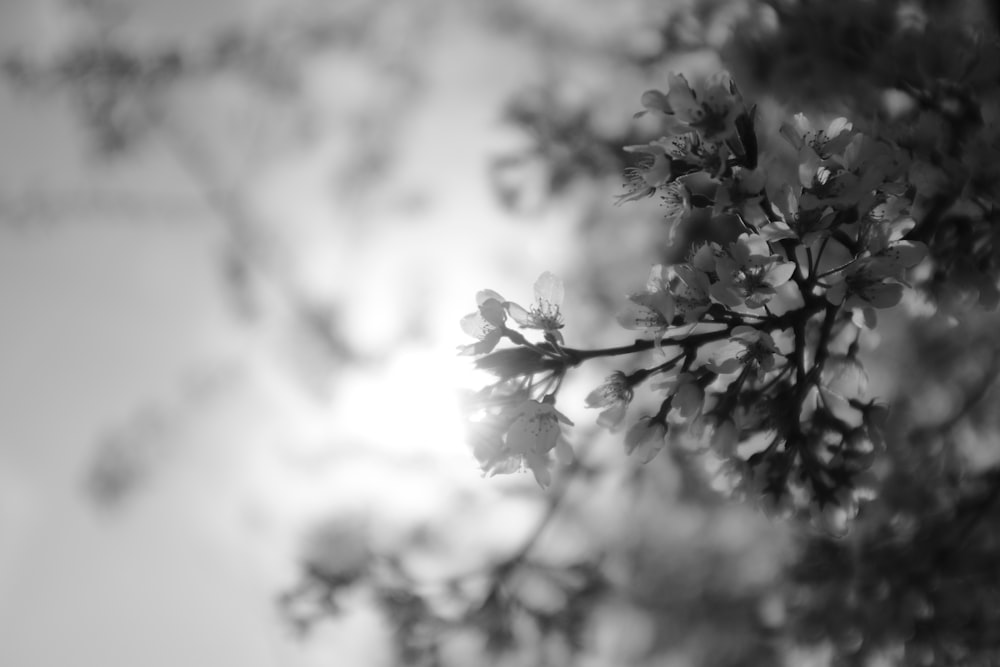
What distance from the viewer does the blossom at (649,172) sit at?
1.64 meters

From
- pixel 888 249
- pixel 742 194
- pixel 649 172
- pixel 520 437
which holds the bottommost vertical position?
pixel 520 437

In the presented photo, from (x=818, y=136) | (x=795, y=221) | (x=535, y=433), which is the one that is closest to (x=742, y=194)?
(x=795, y=221)

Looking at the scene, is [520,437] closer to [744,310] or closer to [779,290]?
[744,310]

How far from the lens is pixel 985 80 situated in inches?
80.9

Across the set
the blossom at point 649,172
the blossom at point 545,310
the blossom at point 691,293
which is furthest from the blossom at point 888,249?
the blossom at point 545,310

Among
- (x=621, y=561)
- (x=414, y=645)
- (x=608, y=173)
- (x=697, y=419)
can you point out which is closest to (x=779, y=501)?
(x=697, y=419)

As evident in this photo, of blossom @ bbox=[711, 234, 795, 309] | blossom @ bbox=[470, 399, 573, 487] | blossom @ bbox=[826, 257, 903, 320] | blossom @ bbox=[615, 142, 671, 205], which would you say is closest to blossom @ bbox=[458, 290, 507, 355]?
blossom @ bbox=[470, 399, 573, 487]

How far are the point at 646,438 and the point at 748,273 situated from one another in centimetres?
51

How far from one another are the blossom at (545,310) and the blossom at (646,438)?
1.05 feet

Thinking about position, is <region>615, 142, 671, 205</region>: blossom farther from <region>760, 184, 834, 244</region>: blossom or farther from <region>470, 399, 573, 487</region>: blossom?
<region>470, 399, 573, 487</region>: blossom

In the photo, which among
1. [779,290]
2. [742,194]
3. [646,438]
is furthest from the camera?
[779,290]

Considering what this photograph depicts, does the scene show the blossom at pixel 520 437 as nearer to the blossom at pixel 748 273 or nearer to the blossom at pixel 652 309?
the blossom at pixel 652 309

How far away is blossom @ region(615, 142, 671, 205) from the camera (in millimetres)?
1638

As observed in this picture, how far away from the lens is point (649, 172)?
1649 millimetres
